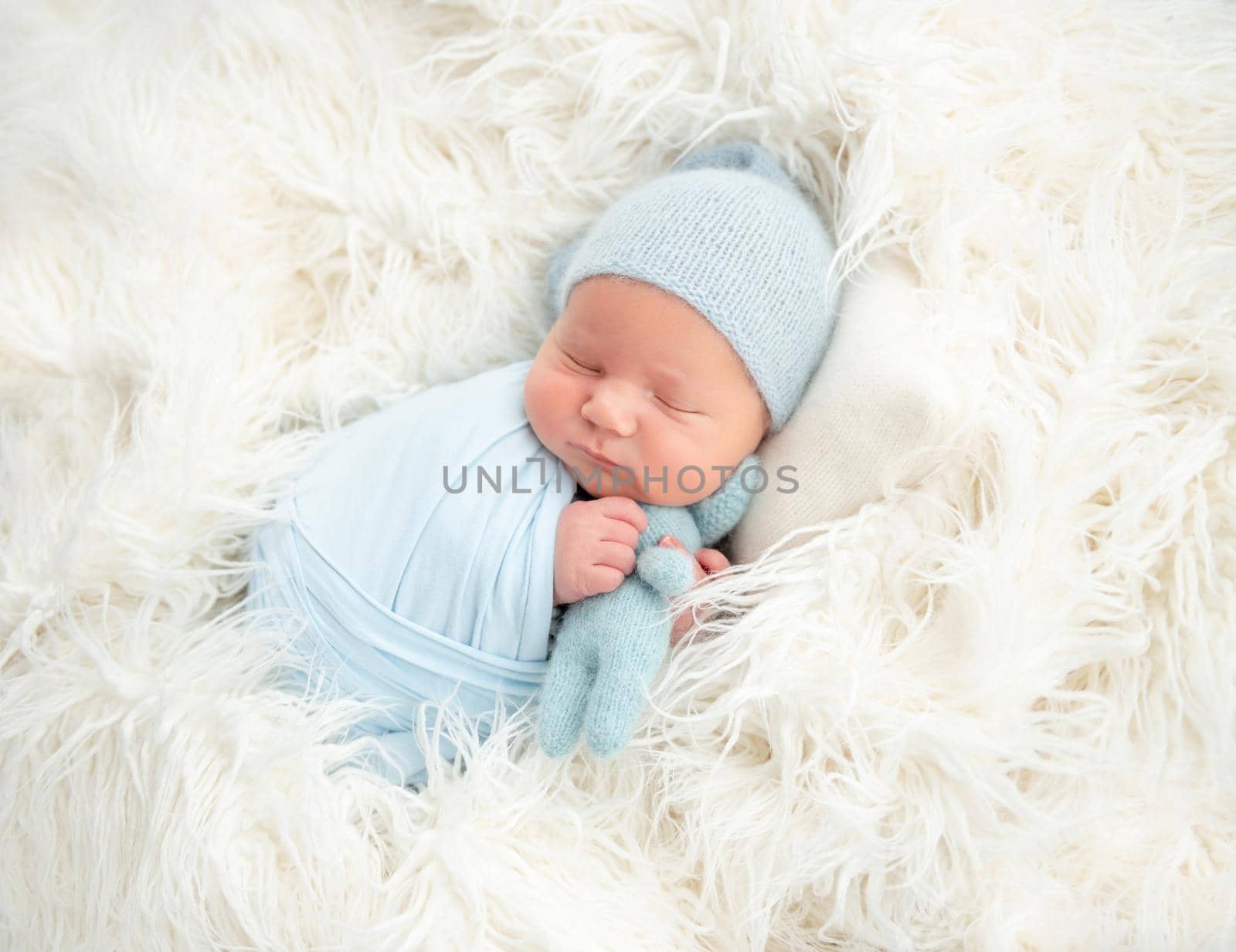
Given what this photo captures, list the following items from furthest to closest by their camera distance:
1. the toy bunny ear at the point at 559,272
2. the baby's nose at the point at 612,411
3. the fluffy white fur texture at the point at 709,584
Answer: the toy bunny ear at the point at 559,272 < the baby's nose at the point at 612,411 < the fluffy white fur texture at the point at 709,584

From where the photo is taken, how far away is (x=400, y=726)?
969 millimetres

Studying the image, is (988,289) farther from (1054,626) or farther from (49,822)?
(49,822)

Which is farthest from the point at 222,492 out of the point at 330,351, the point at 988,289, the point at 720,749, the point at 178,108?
the point at 988,289

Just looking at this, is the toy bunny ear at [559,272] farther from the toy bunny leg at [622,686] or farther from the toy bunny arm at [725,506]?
the toy bunny leg at [622,686]

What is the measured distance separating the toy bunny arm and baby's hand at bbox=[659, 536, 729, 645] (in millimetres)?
31

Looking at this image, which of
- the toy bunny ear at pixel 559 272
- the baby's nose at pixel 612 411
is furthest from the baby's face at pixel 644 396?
the toy bunny ear at pixel 559 272

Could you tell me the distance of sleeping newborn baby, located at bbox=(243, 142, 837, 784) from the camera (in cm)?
92

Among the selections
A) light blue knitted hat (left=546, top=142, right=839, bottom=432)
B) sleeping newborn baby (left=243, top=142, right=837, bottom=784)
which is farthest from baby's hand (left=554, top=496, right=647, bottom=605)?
light blue knitted hat (left=546, top=142, right=839, bottom=432)

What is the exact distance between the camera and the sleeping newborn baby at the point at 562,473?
3.01 feet

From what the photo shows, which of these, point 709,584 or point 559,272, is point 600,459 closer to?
point 709,584

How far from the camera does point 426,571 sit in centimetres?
96

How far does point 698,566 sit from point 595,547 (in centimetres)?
12

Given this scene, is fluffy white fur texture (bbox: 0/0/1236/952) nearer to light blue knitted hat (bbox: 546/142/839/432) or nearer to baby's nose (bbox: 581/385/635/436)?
light blue knitted hat (bbox: 546/142/839/432)

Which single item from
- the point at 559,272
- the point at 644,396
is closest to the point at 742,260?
the point at 644,396
